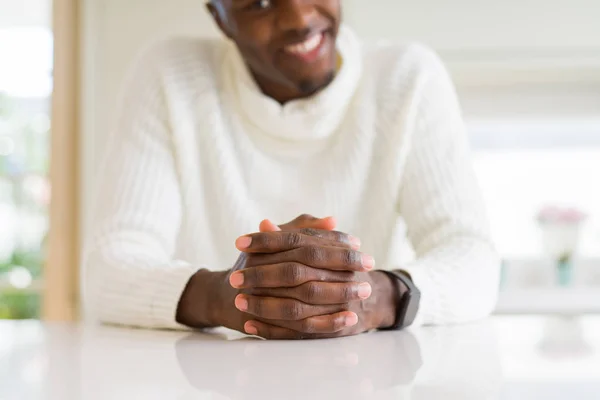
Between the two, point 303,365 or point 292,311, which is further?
point 292,311

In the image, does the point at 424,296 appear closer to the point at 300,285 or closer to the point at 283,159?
the point at 300,285

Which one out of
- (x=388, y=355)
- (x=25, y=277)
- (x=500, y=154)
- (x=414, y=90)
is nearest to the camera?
(x=388, y=355)

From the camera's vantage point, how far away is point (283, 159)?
1412 millimetres

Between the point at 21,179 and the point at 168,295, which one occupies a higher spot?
the point at 21,179

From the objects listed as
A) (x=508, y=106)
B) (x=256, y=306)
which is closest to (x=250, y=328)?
(x=256, y=306)

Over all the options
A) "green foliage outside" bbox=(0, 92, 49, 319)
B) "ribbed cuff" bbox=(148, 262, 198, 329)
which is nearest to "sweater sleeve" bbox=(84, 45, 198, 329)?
"ribbed cuff" bbox=(148, 262, 198, 329)

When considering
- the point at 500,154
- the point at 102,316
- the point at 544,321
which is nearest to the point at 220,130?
the point at 102,316

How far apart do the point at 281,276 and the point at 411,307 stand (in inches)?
8.3

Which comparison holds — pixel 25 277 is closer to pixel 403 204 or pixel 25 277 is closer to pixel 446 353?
pixel 403 204

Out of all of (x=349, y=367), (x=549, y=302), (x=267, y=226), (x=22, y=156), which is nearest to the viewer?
(x=349, y=367)

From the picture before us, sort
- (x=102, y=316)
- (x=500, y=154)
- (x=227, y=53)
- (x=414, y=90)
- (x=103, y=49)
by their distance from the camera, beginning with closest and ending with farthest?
(x=102, y=316), (x=414, y=90), (x=227, y=53), (x=103, y=49), (x=500, y=154)

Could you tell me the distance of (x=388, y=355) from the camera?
2.25 feet

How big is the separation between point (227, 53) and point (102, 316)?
632mm

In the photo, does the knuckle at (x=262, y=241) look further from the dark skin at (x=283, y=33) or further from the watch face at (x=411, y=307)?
the dark skin at (x=283, y=33)
